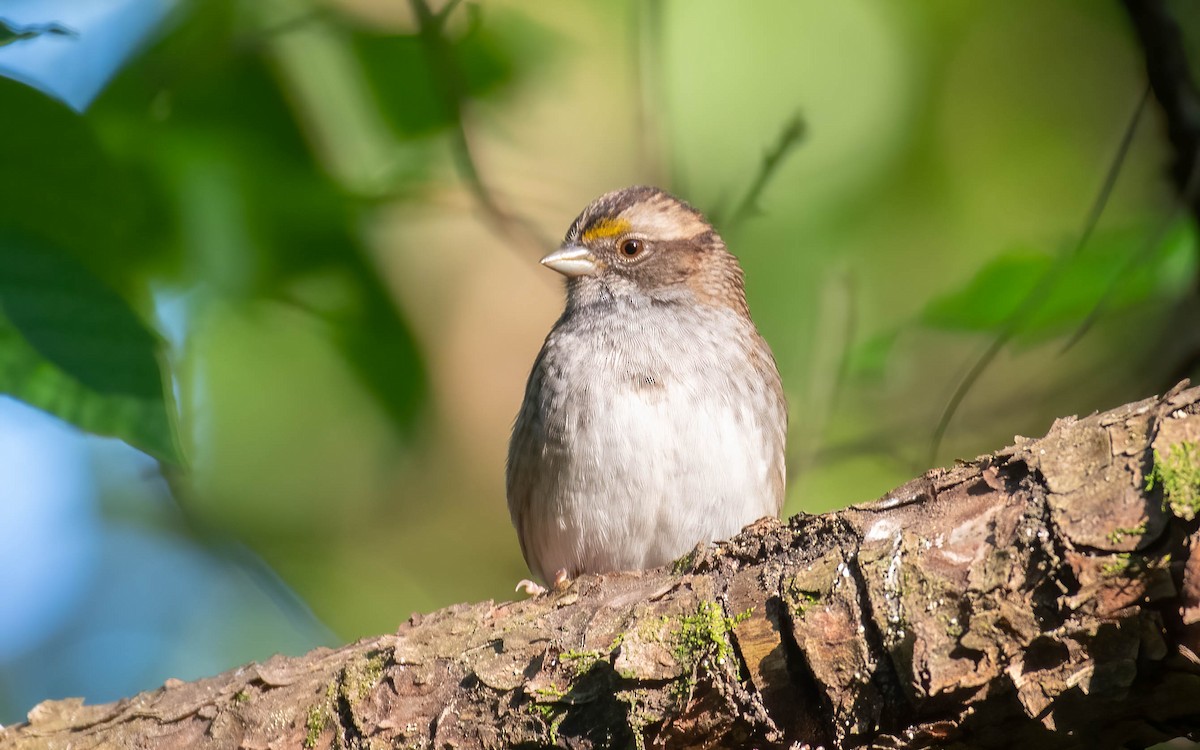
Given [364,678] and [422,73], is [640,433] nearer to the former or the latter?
[422,73]

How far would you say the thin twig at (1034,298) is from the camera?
14.9 feet

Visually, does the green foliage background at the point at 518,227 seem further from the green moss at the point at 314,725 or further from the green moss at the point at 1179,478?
the green moss at the point at 1179,478

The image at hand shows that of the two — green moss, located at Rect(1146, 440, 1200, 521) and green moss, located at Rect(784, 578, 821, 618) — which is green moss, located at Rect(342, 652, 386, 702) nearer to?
green moss, located at Rect(784, 578, 821, 618)

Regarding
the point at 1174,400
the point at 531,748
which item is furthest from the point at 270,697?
the point at 1174,400

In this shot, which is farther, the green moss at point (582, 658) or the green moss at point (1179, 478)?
the green moss at point (582, 658)

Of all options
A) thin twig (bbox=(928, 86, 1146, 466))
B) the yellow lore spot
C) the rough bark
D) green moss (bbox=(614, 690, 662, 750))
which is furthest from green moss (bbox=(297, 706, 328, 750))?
the yellow lore spot

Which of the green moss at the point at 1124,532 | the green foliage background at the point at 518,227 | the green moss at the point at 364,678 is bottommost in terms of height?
the green moss at the point at 1124,532

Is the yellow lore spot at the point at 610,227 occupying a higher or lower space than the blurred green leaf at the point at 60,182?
higher

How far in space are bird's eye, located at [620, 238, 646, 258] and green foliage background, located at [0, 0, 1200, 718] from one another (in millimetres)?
352

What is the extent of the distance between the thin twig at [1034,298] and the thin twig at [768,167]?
1.18 m

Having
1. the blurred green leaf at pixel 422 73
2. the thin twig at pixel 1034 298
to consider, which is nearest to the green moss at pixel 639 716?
the thin twig at pixel 1034 298

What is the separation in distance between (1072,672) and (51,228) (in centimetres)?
278

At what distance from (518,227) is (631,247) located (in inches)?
23.4

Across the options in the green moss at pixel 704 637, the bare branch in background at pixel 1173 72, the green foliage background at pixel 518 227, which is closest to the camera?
the green moss at pixel 704 637
